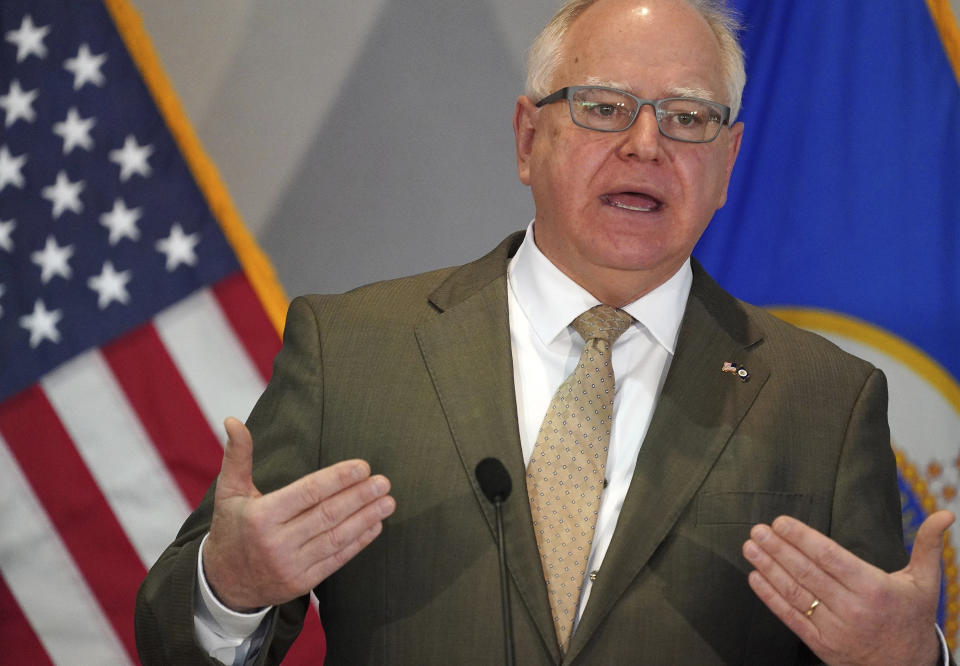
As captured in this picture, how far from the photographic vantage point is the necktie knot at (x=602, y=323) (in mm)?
1680

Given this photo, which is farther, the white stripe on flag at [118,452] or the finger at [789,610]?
the white stripe on flag at [118,452]

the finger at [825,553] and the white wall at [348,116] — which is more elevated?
the white wall at [348,116]

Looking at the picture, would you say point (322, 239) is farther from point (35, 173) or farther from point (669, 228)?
point (669, 228)

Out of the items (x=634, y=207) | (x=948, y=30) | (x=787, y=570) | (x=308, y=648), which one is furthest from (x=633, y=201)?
(x=308, y=648)

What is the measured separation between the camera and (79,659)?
2.69 metres

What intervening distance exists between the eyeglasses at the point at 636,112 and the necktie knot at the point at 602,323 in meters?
0.30

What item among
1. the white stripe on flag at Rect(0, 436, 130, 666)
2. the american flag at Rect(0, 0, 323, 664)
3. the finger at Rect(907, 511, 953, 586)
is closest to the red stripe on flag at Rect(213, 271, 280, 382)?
the american flag at Rect(0, 0, 323, 664)

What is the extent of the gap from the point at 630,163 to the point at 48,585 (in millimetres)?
1925

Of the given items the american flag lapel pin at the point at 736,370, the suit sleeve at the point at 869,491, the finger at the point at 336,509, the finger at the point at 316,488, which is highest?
the finger at the point at 316,488

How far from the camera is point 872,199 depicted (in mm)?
2584

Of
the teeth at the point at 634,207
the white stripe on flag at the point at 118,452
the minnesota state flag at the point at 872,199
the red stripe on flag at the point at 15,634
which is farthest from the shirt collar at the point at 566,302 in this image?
the red stripe on flag at the point at 15,634

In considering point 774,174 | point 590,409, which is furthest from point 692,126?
point 774,174

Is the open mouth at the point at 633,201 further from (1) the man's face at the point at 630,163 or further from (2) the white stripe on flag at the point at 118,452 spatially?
(2) the white stripe on flag at the point at 118,452

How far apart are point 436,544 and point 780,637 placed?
0.55m
